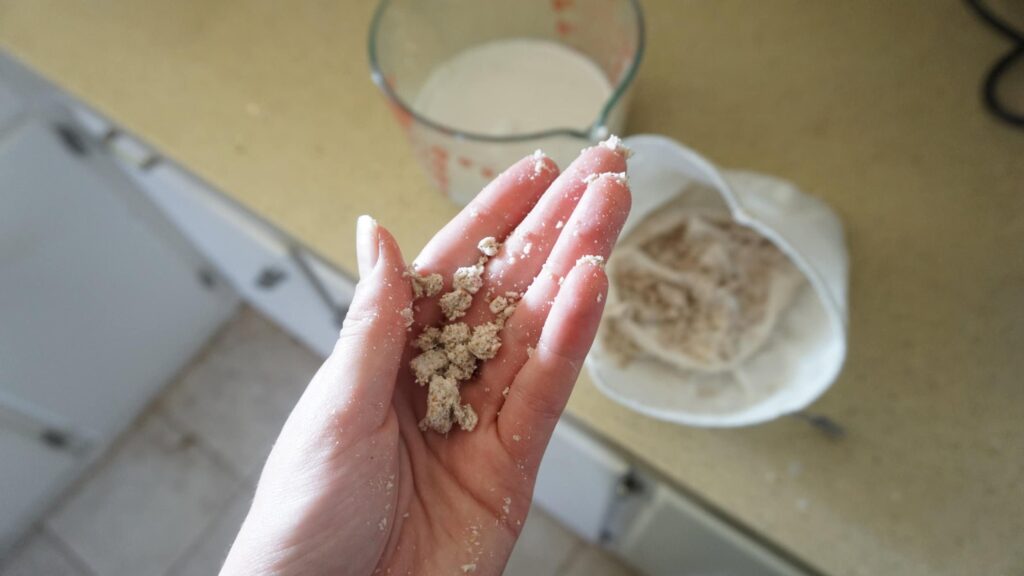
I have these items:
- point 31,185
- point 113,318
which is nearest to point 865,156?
point 31,185

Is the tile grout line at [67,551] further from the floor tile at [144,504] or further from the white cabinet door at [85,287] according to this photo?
the white cabinet door at [85,287]

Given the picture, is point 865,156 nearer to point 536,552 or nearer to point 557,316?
point 557,316

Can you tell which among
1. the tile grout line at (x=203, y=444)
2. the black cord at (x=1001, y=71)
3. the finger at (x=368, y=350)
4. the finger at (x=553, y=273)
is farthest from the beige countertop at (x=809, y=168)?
the tile grout line at (x=203, y=444)

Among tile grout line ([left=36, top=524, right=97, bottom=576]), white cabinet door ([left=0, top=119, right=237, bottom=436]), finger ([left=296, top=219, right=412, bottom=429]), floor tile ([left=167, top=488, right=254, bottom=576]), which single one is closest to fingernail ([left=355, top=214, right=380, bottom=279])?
finger ([left=296, top=219, right=412, bottom=429])

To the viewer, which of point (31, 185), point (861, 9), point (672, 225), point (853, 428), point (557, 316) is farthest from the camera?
point (31, 185)

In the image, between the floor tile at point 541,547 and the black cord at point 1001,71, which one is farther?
the floor tile at point 541,547

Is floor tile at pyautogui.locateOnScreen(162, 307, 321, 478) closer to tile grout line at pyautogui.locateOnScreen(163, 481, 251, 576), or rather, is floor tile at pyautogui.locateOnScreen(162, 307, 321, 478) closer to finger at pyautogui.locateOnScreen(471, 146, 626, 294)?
tile grout line at pyautogui.locateOnScreen(163, 481, 251, 576)

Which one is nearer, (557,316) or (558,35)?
(557,316)
